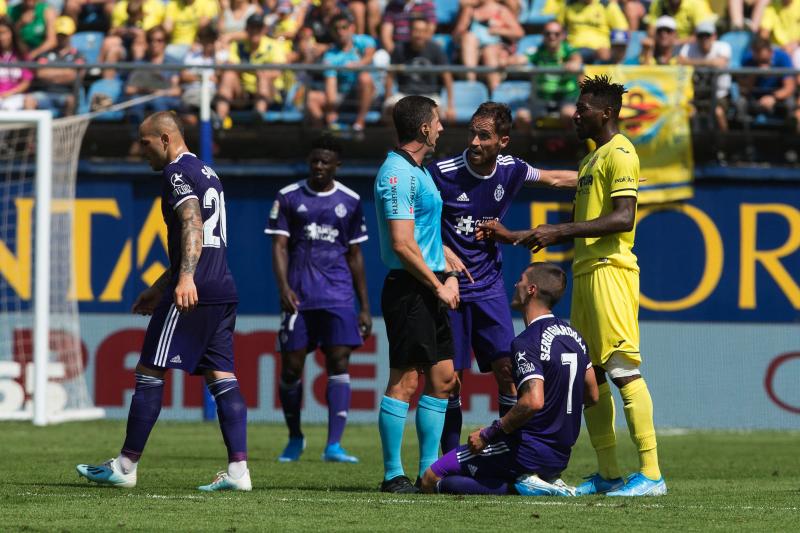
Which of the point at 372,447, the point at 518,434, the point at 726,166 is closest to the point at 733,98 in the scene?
the point at 726,166

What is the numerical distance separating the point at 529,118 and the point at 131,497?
8.84 metres

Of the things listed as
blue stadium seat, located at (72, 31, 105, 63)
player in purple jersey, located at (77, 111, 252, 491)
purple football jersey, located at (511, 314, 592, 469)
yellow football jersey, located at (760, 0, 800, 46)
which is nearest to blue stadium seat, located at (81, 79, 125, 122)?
Result: blue stadium seat, located at (72, 31, 105, 63)

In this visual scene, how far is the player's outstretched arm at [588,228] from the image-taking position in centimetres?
758

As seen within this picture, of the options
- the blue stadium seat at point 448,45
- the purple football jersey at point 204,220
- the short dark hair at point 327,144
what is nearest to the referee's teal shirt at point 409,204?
the purple football jersey at point 204,220

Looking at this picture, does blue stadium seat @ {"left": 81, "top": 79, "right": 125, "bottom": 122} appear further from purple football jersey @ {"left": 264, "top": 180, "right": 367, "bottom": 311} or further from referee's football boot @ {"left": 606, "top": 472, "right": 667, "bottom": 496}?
referee's football boot @ {"left": 606, "top": 472, "right": 667, "bottom": 496}

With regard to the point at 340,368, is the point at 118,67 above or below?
above

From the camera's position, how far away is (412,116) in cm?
768

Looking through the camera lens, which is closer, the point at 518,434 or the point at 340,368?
the point at 518,434

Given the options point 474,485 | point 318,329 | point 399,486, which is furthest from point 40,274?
point 474,485

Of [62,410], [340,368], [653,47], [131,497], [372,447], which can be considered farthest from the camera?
[653,47]

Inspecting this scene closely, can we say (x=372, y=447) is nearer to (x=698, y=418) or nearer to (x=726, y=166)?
(x=698, y=418)

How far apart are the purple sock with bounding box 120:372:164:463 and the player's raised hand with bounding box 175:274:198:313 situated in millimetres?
599

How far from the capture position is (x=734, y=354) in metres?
14.6

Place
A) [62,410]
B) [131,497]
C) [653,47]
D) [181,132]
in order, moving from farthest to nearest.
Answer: [653,47], [62,410], [181,132], [131,497]
